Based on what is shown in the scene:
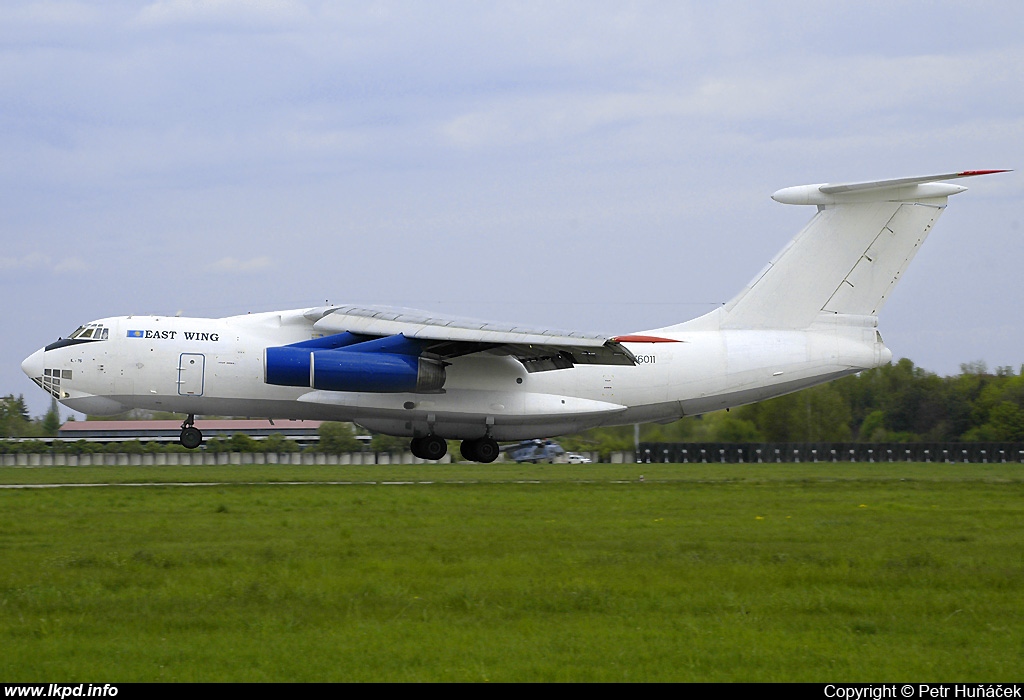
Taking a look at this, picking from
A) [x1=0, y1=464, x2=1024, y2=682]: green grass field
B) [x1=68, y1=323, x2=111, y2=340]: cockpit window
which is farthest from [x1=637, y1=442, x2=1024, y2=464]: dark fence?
[x1=68, y1=323, x2=111, y2=340]: cockpit window

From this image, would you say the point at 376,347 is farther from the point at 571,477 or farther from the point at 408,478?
the point at 571,477

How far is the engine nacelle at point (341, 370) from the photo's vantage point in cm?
1714

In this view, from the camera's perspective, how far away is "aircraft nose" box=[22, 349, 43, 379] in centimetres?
1822

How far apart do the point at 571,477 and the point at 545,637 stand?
13.3 meters

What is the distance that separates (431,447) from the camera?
62.6 ft

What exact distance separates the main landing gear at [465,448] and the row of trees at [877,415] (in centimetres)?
608

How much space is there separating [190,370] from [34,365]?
2.70 metres

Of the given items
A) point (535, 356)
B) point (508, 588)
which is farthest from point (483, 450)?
point (508, 588)

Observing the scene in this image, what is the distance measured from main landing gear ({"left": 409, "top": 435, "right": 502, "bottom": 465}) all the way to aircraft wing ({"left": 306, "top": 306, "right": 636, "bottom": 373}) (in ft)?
5.22

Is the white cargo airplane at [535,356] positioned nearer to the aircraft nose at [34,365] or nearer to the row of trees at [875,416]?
the aircraft nose at [34,365]

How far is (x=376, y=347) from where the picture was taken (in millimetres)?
17922

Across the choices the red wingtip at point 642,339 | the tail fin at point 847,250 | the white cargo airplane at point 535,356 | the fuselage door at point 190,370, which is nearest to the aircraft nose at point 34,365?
the white cargo airplane at point 535,356

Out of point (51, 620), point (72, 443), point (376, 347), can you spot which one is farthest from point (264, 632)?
point (72, 443)

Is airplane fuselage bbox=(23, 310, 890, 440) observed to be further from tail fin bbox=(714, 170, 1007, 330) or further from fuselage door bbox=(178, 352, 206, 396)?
tail fin bbox=(714, 170, 1007, 330)
